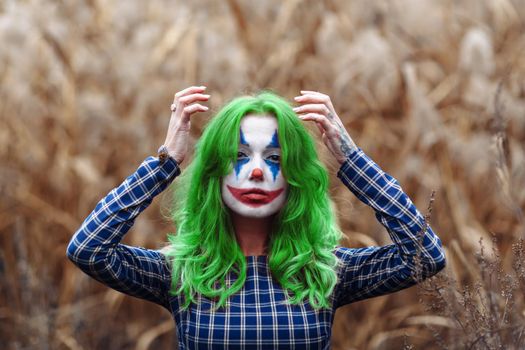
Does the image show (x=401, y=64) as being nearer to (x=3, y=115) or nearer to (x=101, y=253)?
(x=3, y=115)

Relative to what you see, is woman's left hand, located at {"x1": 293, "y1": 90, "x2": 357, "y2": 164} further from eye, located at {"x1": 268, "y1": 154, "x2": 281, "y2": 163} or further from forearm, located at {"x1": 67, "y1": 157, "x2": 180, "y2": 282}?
forearm, located at {"x1": 67, "y1": 157, "x2": 180, "y2": 282}

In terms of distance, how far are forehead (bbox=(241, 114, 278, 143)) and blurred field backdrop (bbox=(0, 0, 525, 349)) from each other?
30.8 inches

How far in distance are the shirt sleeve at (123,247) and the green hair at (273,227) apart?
1.6 inches

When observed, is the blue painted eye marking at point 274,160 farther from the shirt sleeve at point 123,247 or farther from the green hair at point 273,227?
the shirt sleeve at point 123,247

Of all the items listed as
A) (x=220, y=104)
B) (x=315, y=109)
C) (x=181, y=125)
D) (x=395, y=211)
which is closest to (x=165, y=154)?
(x=181, y=125)

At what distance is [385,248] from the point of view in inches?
Answer: 63.3

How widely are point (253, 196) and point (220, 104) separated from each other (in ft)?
2.48

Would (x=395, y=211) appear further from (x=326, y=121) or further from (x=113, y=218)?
(x=113, y=218)

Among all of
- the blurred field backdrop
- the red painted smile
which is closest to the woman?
the red painted smile

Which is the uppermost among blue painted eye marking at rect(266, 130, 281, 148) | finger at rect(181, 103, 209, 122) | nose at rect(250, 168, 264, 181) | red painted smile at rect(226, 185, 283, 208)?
finger at rect(181, 103, 209, 122)

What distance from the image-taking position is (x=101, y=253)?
1.52m

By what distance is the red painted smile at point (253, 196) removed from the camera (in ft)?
5.13

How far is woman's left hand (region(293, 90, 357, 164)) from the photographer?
1.54 meters

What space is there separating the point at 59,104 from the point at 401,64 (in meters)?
0.99
